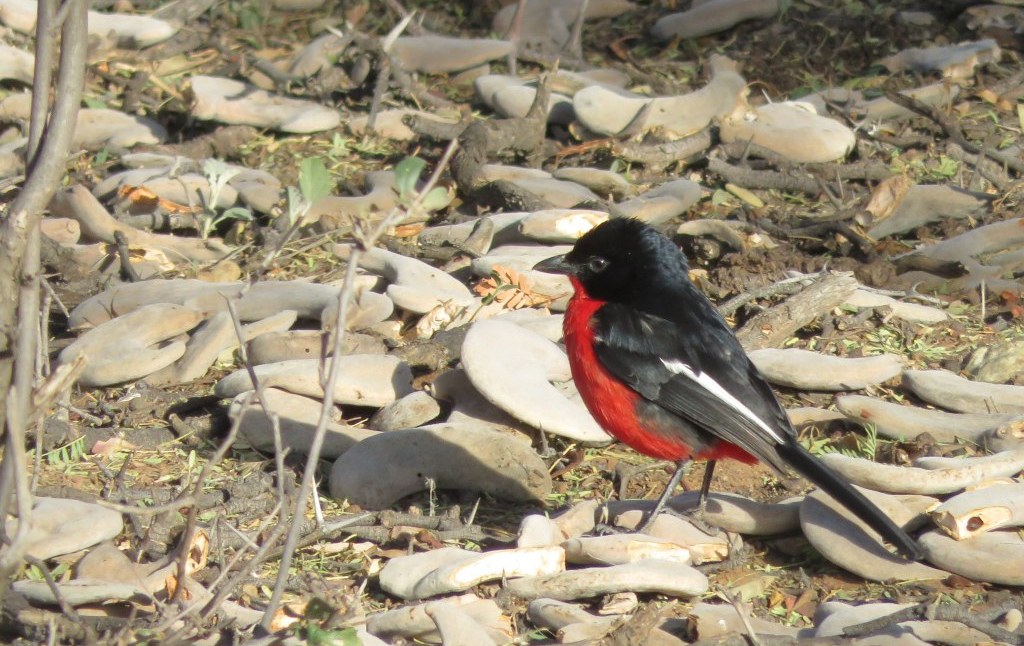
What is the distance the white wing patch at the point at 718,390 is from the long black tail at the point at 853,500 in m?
0.10

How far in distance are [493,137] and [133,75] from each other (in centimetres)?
204

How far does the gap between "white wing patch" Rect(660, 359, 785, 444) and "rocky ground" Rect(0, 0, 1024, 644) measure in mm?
263

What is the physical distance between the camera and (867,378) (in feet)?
15.3

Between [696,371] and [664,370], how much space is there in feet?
0.33

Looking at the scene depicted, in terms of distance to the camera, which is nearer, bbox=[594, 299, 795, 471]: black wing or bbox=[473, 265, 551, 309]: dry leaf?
bbox=[594, 299, 795, 471]: black wing

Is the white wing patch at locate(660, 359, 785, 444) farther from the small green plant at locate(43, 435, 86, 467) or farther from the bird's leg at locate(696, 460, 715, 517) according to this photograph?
the small green plant at locate(43, 435, 86, 467)

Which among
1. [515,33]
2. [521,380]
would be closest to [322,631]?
[521,380]

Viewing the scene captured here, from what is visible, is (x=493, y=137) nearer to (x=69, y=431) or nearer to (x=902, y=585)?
(x=69, y=431)

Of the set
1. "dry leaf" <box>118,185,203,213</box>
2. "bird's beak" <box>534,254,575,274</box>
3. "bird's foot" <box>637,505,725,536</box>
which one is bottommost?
"dry leaf" <box>118,185,203,213</box>

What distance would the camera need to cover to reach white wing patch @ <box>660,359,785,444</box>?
3.83 meters

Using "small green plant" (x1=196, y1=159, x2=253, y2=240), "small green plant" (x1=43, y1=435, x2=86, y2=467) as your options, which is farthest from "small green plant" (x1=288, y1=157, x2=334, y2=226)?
"small green plant" (x1=196, y1=159, x2=253, y2=240)

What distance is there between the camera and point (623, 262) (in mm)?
4383

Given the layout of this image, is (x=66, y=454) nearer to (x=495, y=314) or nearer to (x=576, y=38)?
(x=495, y=314)

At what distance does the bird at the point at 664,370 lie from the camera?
389 centimetres
